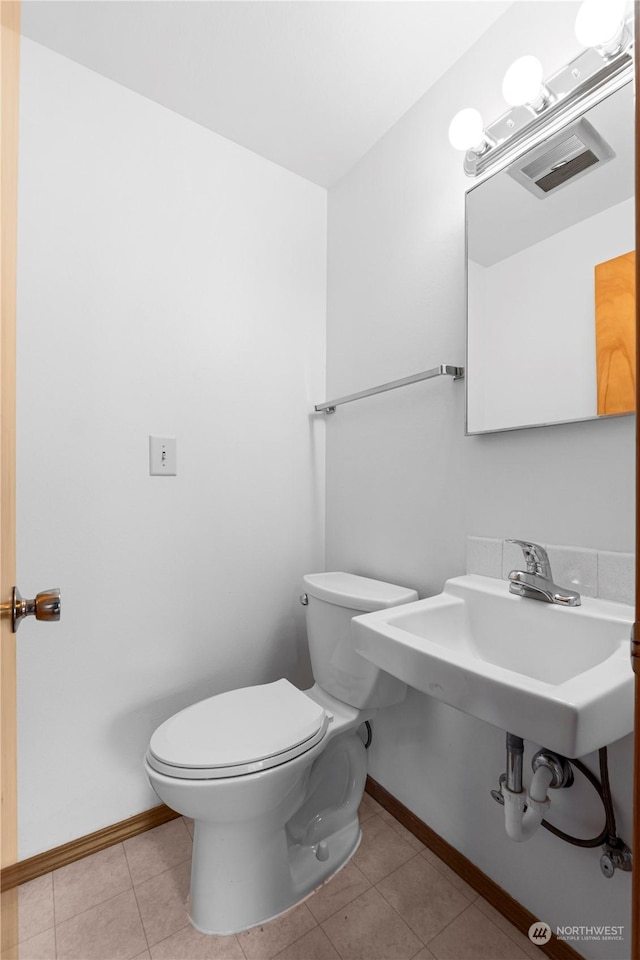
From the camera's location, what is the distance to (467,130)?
3.68ft

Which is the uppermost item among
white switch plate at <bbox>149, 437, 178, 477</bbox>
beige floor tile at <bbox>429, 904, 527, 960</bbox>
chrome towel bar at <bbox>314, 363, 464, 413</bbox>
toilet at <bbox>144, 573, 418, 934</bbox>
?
chrome towel bar at <bbox>314, 363, 464, 413</bbox>

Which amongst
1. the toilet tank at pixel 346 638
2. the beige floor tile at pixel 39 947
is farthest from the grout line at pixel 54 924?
the toilet tank at pixel 346 638

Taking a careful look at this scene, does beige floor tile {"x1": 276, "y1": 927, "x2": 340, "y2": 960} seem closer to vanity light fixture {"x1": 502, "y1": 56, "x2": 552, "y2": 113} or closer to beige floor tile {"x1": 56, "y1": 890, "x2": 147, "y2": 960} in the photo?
beige floor tile {"x1": 56, "y1": 890, "x2": 147, "y2": 960}

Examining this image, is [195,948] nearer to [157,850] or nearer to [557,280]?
[157,850]

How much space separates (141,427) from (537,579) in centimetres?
116

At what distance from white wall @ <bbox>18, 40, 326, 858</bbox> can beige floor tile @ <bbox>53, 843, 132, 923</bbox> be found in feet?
0.29

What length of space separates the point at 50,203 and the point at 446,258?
111cm

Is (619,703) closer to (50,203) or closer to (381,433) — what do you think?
(381,433)

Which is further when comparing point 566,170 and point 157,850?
point 157,850

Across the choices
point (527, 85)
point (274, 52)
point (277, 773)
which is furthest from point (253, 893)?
point (274, 52)

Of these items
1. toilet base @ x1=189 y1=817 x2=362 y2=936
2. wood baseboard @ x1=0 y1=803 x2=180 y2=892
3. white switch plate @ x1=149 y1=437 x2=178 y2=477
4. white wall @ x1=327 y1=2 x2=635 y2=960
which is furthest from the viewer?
white switch plate @ x1=149 y1=437 x2=178 y2=477

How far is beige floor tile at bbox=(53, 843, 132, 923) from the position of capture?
115 centimetres

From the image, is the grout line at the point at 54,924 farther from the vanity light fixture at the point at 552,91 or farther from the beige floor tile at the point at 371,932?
the vanity light fixture at the point at 552,91

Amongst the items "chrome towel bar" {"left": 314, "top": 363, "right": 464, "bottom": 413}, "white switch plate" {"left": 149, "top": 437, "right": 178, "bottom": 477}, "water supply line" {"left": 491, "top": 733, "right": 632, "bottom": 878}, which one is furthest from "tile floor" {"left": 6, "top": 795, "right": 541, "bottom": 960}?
"chrome towel bar" {"left": 314, "top": 363, "right": 464, "bottom": 413}
